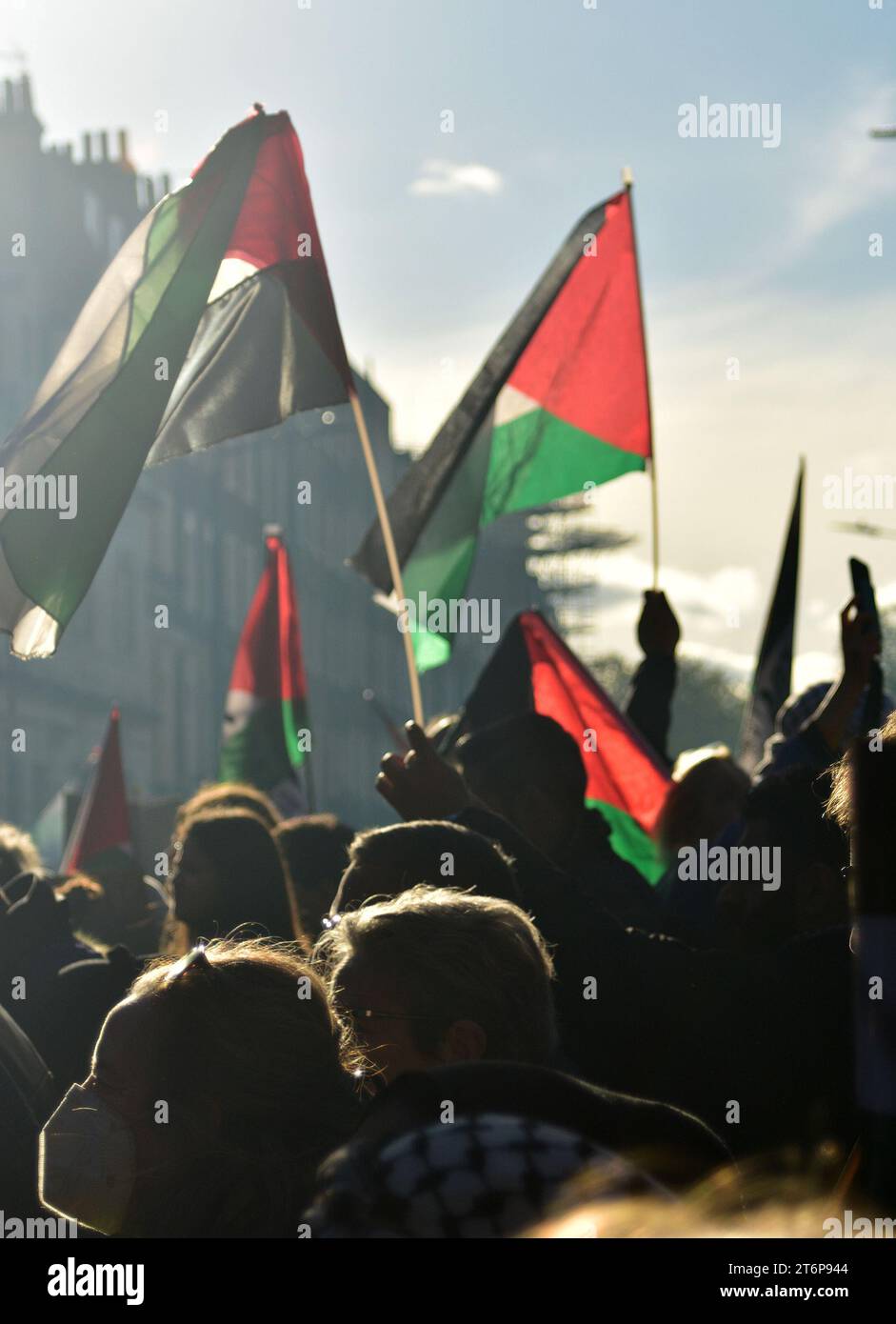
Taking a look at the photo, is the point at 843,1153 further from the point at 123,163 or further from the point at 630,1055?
the point at 123,163

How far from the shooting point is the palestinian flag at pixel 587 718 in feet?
19.2

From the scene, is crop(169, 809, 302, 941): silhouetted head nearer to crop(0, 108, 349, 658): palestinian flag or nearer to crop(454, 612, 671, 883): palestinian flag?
crop(0, 108, 349, 658): palestinian flag

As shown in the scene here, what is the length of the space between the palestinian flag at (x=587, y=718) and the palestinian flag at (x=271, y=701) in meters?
2.88

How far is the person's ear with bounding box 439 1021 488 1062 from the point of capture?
2.36m

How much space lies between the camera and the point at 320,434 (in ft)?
188

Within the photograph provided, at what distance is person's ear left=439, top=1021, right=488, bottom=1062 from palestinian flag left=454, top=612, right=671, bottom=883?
10.9ft

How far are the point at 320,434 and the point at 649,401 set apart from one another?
51317 mm

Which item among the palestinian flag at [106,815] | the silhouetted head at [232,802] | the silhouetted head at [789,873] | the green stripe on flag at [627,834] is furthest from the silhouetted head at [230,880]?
the palestinian flag at [106,815]

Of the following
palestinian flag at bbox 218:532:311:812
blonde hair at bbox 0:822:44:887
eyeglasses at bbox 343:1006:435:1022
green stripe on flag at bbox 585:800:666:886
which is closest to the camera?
eyeglasses at bbox 343:1006:435:1022

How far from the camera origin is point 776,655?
7.61 m

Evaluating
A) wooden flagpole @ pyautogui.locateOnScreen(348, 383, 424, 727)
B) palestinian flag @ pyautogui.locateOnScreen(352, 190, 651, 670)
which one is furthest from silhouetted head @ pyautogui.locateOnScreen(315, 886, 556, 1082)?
palestinian flag @ pyautogui.locateOnScreen(352, 190, 651, 670)

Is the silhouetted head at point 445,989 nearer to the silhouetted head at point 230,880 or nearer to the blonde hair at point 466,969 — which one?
the blonde hair at point 466,969

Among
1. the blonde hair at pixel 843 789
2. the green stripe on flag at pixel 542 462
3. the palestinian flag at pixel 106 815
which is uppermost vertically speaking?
the green stripe on flag at pixel 542 462
